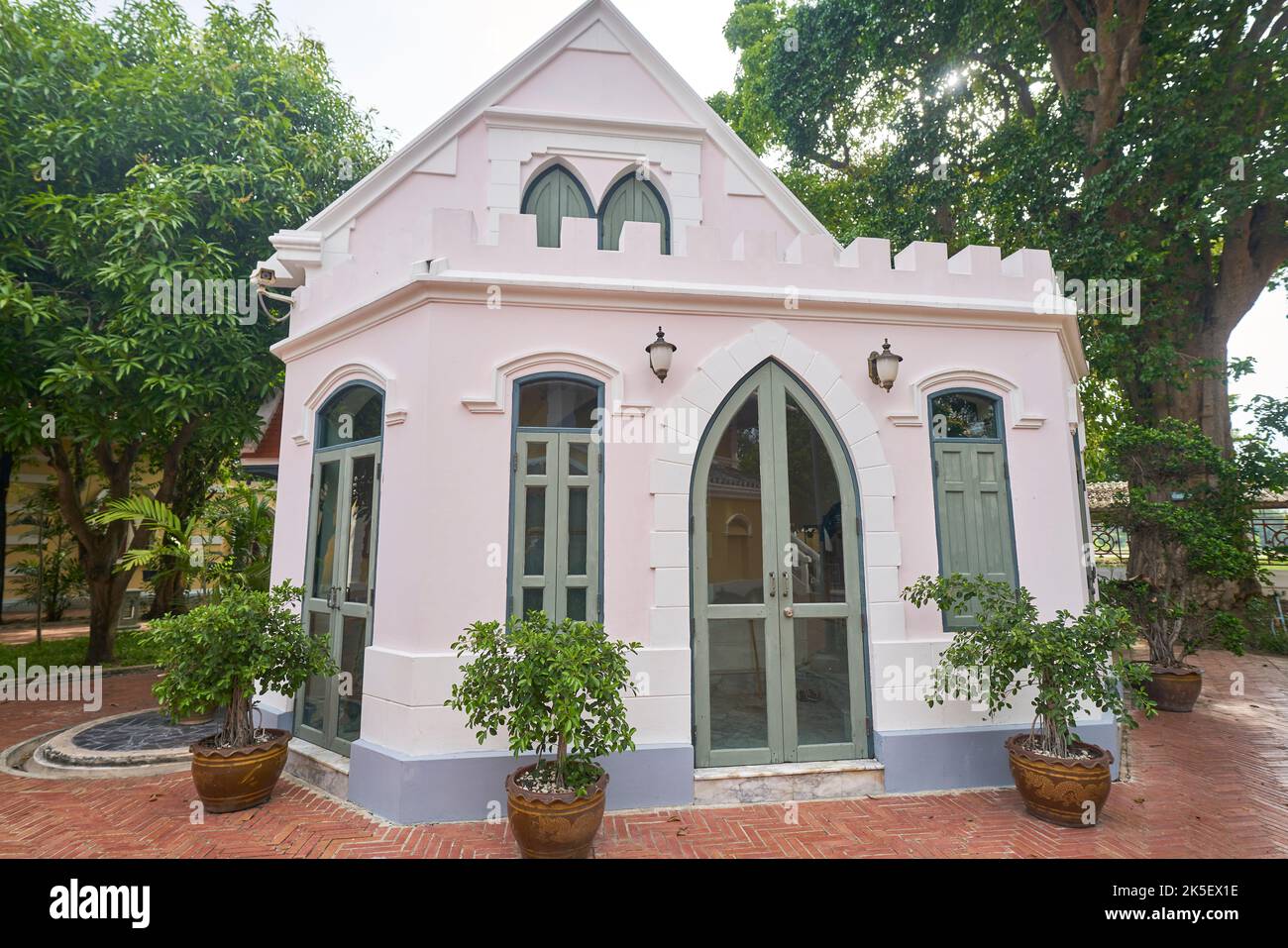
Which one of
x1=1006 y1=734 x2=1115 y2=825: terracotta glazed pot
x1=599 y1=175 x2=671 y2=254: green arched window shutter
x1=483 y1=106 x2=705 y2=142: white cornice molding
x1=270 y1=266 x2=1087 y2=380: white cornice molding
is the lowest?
x1=1006 y1=734 x2=1115 y2=825: terracotta glazed pot

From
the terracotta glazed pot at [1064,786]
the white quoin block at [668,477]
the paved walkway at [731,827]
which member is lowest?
the paved walkway at [731,827]

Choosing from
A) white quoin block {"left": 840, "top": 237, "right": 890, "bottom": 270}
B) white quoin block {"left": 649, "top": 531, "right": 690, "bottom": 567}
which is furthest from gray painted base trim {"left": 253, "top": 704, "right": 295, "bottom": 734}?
white quoin block {"left": 840, "top": 237, "right": 890, "bottom": 270}

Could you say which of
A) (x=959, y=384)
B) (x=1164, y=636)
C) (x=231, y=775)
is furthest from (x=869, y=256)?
(x=1164, y=636)

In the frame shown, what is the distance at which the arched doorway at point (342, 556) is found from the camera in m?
5.59

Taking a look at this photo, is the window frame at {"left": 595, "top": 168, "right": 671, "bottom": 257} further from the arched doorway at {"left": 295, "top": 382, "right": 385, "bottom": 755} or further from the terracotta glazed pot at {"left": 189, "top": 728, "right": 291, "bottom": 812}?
the terracotta glazed pot at {"left": 189, "top": 728, "right": 291, "bottom": 812}

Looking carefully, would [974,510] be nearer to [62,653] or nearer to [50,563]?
[62,653]

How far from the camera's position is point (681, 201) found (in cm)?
805

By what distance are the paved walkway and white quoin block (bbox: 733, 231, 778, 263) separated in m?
4.85

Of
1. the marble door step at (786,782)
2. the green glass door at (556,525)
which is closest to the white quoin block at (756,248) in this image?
the green glass door at (556,525)

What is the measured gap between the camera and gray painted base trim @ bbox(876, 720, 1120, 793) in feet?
17.5

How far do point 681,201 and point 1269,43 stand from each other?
34.6 feet

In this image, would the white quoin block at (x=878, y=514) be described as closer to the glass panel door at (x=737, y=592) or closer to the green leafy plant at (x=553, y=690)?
the glass panel door at (x=737, y=592)

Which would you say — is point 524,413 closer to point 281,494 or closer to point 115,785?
point 281,494
